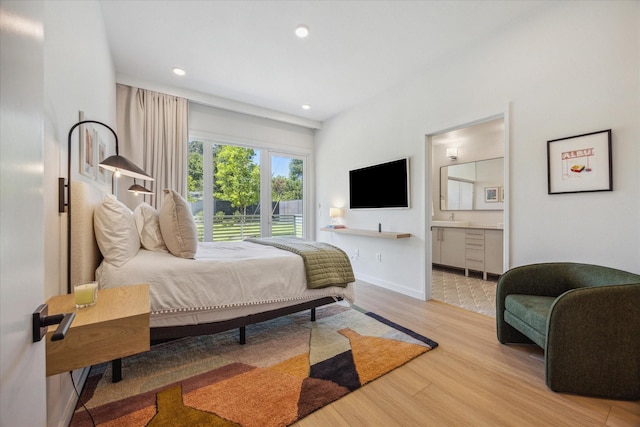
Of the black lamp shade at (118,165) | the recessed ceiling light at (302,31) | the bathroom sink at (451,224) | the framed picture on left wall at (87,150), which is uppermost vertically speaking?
the recessed ceiling light at (302,31)

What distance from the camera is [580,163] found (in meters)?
2.16

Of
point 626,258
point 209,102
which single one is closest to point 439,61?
point 626,258

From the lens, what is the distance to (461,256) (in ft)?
15.2

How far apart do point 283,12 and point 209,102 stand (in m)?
2.18

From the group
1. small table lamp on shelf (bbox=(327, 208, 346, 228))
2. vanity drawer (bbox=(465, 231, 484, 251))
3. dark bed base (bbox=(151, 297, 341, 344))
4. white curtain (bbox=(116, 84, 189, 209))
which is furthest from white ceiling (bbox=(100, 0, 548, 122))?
vanity drawer (bbox=(465, 231, 484, 251))

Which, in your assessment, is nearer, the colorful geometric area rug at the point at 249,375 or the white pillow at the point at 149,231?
the colorful geometric area rug at the point at 249,375

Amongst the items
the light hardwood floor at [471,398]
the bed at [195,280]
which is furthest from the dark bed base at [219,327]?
the light hardwood floor at [471,398]

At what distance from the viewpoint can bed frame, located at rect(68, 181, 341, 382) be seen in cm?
153

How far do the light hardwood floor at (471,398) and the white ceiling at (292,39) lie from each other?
2925 millimetres

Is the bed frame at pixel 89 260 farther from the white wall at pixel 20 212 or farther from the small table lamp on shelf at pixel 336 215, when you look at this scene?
the small table lamp on shelf at pixel 336 215

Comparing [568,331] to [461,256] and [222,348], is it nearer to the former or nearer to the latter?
[222,348]

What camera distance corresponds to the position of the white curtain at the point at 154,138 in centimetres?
361

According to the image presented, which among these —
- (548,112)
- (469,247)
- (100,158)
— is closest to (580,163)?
(548,112)

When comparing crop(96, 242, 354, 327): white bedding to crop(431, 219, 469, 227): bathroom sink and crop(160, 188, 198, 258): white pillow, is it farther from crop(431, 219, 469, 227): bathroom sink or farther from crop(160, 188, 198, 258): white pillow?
crop(431, 219, 469, 227): bathroom sink
